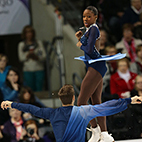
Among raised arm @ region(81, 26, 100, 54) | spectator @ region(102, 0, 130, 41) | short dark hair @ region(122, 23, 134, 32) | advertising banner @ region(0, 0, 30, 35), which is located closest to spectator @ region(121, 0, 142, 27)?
spectator @ region(102, 0, 130, 41)

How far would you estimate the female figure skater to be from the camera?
4491 millimetres

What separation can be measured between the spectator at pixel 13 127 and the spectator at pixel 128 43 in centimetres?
221

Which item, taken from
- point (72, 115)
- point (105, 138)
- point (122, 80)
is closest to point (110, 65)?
point (122, 80)

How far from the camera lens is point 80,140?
4.12 metres

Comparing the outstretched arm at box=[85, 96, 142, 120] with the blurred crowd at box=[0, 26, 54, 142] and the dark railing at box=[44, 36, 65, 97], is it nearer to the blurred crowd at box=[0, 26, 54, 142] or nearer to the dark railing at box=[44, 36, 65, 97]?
the blurred crowd at box=[0, 26, 54, 142]

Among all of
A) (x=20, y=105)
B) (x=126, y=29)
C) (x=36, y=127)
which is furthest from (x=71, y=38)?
(x=20, y=105)

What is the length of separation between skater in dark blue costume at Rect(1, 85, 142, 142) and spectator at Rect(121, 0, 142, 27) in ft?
12.5

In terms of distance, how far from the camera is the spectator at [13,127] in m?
6.19

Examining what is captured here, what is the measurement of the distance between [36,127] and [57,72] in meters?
1.72

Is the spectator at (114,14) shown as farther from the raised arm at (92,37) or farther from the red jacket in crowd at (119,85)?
the raised arm at (92,37)

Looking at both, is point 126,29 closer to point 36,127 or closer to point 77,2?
point 77,2

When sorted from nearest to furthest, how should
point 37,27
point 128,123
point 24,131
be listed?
point 128,123, point 24,131, point 37,27

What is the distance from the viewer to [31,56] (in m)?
7.61

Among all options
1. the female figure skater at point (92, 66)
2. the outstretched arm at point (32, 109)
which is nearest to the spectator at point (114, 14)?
the female figure skater at point (92, 66)
